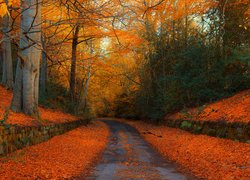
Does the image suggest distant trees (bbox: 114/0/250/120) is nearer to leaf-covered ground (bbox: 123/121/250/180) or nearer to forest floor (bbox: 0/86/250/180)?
leaf-covered ground (bbox: 123/121/250/180)

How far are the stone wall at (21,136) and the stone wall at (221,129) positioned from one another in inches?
286

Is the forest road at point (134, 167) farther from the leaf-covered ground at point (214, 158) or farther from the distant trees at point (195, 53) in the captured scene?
the distant trees at point (195, 53)

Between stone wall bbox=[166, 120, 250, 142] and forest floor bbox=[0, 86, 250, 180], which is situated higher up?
stone wall bbox=[166, 120, 250, 142]

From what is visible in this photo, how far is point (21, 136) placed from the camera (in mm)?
9438

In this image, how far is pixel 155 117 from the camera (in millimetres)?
26781

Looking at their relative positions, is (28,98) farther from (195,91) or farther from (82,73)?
(82,73)

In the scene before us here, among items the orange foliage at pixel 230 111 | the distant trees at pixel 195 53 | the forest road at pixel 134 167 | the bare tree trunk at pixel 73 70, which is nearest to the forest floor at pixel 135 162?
the forest road at pixel 134 167

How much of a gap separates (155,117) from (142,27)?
8056 millimetres

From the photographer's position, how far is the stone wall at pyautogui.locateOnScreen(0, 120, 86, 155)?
8091 mm

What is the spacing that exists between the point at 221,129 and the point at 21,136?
805 cm

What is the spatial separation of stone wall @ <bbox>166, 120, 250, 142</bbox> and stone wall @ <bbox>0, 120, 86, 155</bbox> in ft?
23.9

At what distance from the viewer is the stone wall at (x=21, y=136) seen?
8.09 m

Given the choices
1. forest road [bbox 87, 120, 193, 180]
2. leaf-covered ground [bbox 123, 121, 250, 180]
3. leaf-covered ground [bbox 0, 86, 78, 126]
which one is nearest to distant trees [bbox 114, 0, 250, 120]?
leaf-covered ground [bbox 123, 121, 250, 180]

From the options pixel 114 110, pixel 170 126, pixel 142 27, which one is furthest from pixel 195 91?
pixel 114 110
